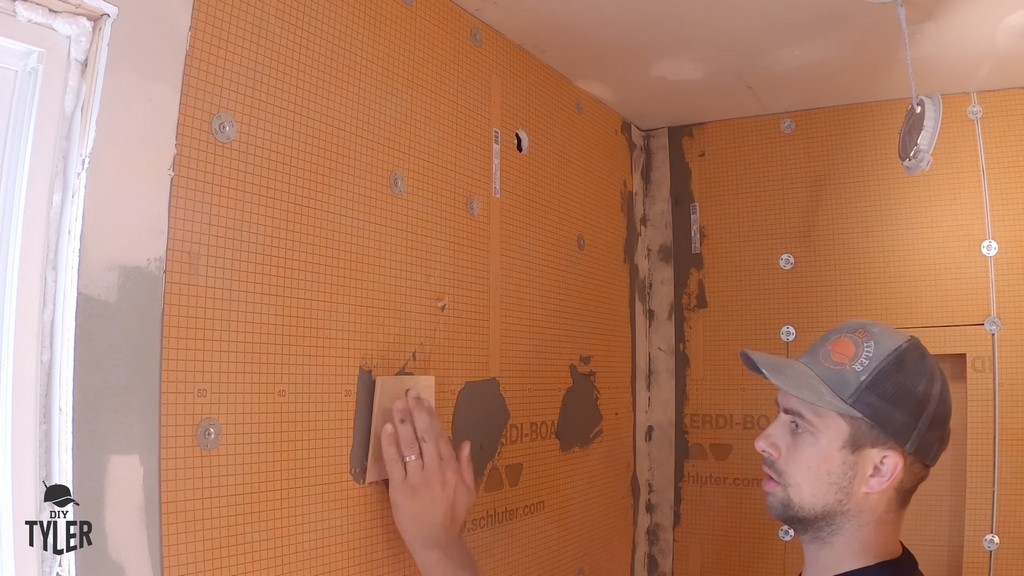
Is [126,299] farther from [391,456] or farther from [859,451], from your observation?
[859,451]

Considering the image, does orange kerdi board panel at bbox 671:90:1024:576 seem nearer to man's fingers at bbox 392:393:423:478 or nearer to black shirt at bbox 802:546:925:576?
black shirt at bbox 802:546:925:576

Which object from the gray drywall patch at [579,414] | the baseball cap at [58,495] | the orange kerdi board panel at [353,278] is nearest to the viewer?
the baseball cap at [58,495]

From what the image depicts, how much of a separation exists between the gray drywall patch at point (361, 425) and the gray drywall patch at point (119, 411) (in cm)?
34

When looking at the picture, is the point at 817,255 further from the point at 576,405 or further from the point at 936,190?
the point at 576,405

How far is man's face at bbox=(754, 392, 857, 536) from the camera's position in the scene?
1.32 meters

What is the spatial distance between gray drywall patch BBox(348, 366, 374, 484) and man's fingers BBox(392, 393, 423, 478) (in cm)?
5

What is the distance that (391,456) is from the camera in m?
1.24

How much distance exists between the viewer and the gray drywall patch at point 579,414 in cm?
184

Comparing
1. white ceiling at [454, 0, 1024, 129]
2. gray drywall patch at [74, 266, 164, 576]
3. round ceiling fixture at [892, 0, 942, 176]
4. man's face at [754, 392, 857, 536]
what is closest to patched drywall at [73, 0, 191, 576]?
gray drywall patch at [74, 266, 164, 576]

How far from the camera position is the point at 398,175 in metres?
1.34

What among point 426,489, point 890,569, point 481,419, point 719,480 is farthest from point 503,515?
point 719,480

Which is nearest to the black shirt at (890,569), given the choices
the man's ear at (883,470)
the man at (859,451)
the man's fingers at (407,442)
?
the man at (859,451)

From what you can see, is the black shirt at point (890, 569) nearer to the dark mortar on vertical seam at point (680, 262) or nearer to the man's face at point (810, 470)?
the man's face at point (810, 470)

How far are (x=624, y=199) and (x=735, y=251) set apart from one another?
37cm
